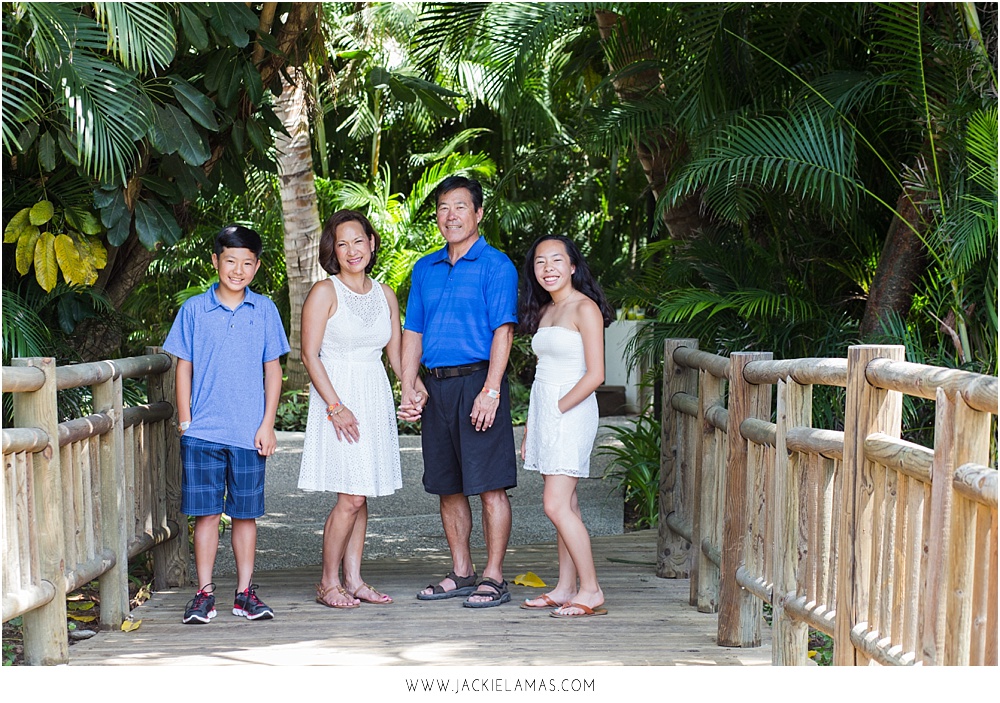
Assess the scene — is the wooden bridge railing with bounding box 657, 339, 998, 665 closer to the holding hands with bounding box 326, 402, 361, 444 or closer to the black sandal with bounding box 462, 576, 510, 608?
the black sandal with bounding box 462, 576, 510, 608

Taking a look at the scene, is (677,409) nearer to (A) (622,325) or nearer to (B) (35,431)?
(B) (35,431)

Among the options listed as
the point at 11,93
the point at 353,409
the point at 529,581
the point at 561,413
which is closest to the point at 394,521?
the point at 529,581

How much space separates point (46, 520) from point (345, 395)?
52.9 inches

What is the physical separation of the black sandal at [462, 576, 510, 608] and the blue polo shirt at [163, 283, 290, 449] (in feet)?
3.84

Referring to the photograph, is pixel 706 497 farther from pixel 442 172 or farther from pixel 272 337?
pixel 442 172

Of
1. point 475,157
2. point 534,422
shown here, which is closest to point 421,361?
point 534,422

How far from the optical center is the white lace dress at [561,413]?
14.8 ft

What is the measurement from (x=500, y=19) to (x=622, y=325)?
7.74 m

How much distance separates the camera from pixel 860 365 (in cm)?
303

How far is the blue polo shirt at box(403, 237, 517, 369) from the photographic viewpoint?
4641 mm

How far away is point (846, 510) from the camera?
3104mm

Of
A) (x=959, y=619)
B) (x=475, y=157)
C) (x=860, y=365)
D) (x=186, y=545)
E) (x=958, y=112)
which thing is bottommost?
(x=186, y=545)

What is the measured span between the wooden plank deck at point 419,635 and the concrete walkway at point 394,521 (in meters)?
0.79

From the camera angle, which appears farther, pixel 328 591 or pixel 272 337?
pixel 328 591
